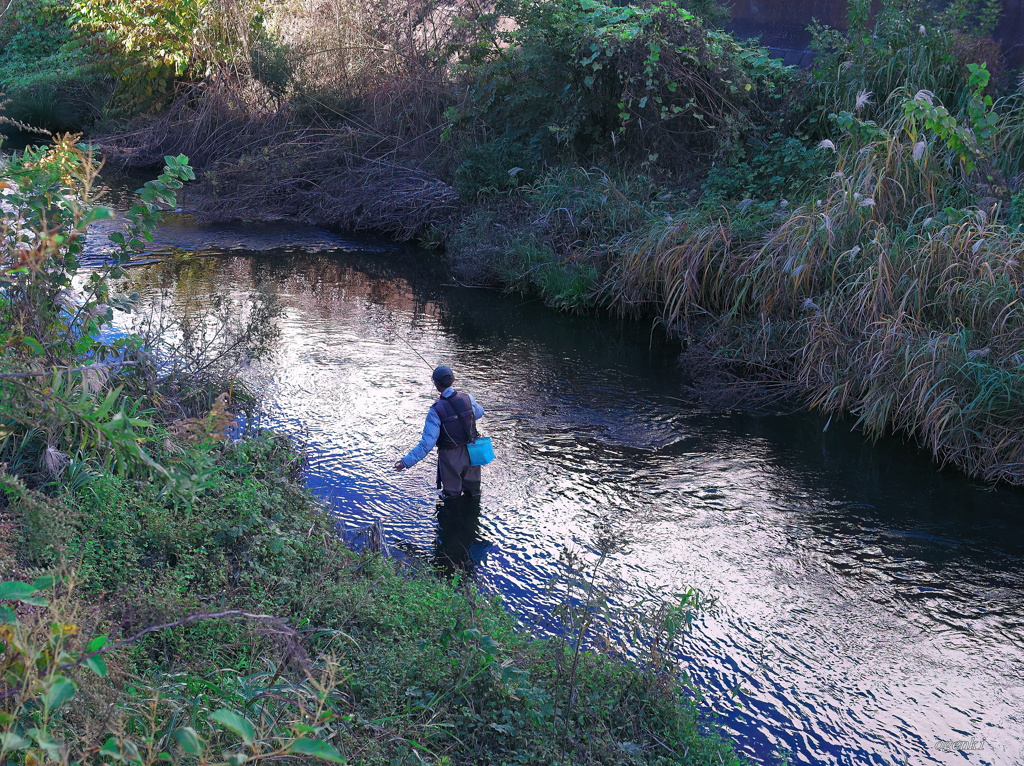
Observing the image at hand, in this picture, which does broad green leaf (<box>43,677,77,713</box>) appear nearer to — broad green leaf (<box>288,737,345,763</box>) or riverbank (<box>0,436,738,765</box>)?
broad green leaf (<box>288,737,345,763</box>)

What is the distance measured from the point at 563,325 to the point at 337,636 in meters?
8.56

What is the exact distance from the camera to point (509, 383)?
10125 mm

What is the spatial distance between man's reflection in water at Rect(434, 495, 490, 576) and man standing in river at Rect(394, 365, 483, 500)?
0.16 metres

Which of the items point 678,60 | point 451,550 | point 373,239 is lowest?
point 451,550

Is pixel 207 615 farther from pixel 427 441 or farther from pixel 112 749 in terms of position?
pixel 427 441

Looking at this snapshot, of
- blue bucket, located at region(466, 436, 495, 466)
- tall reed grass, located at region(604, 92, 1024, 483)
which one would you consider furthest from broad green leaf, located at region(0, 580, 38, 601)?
tall reed grass, located at region(604, 92, 1024, 483)

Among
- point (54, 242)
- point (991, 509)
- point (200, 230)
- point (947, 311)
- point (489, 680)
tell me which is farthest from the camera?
point (200, 230)

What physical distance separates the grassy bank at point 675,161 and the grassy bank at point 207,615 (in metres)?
5.54

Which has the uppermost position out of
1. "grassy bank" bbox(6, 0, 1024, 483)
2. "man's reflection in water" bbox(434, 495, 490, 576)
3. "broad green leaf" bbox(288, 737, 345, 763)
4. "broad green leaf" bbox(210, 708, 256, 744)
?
"grassy bank" bbox(6, 0, 1024, 483)

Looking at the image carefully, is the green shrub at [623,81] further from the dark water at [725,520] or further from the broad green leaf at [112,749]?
the broad green leaf at [112,749]

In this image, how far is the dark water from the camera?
517 cm

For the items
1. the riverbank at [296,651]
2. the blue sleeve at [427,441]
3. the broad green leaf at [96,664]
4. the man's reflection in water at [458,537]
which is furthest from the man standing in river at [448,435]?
the broad green leaf at [96,664]

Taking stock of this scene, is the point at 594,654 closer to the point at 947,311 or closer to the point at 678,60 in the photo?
the point at 947,311

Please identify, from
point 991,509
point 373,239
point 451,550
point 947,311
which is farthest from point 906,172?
point 373,239
